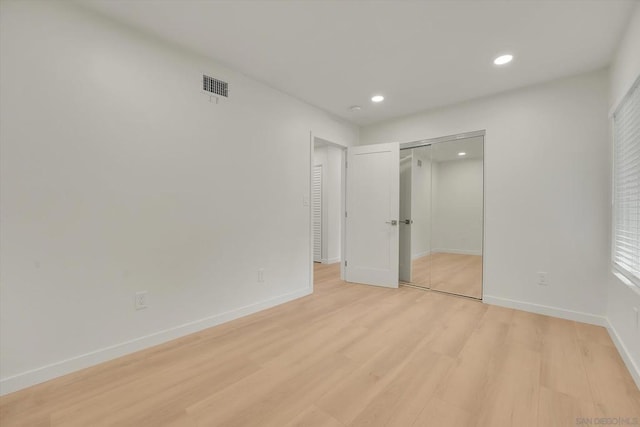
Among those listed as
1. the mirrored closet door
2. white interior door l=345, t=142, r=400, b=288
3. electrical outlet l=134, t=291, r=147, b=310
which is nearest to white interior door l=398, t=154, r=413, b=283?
the mirrored closet door

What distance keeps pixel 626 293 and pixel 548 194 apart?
4.04 ft

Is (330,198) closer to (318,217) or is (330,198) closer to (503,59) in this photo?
(318,217)

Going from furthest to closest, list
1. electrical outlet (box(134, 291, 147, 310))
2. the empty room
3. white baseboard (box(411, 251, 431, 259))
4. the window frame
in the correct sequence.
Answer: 1. white baseboard (box(411, 251, 431, 259))
2. electrical outlet (box(134, 291, 147, 310))
3. the window frame
4. the empty room

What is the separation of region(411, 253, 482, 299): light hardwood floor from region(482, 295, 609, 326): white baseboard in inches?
19.3

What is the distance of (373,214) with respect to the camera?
4289 mm

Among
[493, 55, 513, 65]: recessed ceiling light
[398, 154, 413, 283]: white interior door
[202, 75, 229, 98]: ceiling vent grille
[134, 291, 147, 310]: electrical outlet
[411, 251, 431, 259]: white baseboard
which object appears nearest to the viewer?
[134, 291, 147, 310]: electrical outlet

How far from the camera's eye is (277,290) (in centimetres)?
340

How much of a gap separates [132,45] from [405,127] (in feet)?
11.1

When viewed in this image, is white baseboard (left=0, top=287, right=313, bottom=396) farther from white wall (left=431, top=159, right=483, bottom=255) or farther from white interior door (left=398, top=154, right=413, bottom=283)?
white wall (left=431, top=159, right=483, bottom=255)

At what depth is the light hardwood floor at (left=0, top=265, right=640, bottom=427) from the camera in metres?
1.54

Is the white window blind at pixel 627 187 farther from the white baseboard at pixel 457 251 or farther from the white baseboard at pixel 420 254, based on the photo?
the white baseboard at pixel 420 254

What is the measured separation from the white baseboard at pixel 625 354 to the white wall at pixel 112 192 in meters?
3.02

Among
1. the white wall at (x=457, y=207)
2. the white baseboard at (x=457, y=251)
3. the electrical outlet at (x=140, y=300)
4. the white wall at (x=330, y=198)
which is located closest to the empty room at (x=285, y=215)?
the electrical outlet at (x=140, y=300)

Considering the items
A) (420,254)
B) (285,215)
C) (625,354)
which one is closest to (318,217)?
(420,254)
